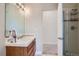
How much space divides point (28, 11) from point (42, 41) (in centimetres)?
55

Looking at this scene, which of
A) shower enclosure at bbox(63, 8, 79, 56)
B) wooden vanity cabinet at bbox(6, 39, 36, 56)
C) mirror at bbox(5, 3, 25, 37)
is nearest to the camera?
wooden vanity cabinet at bbox(6, 39, 36, 56)

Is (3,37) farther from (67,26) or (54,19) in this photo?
(67,26)

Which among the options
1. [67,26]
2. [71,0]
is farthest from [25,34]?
[71,0]

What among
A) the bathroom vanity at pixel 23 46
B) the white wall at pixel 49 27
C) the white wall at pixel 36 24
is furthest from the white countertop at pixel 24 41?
the white wall at pixel 49 27

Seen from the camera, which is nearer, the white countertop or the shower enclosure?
the white countertop

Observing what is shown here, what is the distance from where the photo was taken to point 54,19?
94.8 inches

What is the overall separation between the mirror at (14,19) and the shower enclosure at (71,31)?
2.47 ft

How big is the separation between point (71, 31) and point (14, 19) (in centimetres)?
106

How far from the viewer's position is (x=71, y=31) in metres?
2.67

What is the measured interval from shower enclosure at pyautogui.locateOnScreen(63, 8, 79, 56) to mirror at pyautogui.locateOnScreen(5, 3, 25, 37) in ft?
2.47

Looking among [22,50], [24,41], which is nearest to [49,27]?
[24,41]

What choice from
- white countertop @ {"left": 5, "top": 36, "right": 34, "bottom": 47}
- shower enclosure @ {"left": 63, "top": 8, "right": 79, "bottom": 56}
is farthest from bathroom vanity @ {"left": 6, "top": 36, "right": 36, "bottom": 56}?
shower enclosure @ {"left": 63, "top": 8, "right": 79, "bottom": 56}

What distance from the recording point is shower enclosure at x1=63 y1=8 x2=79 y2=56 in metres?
2.49

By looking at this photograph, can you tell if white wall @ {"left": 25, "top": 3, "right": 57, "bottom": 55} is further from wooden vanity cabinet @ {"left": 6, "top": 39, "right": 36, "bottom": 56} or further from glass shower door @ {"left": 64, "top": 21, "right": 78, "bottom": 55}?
glass shower door @ {"left": 64, "top": 21, "right": 78, "bottom": 55}
